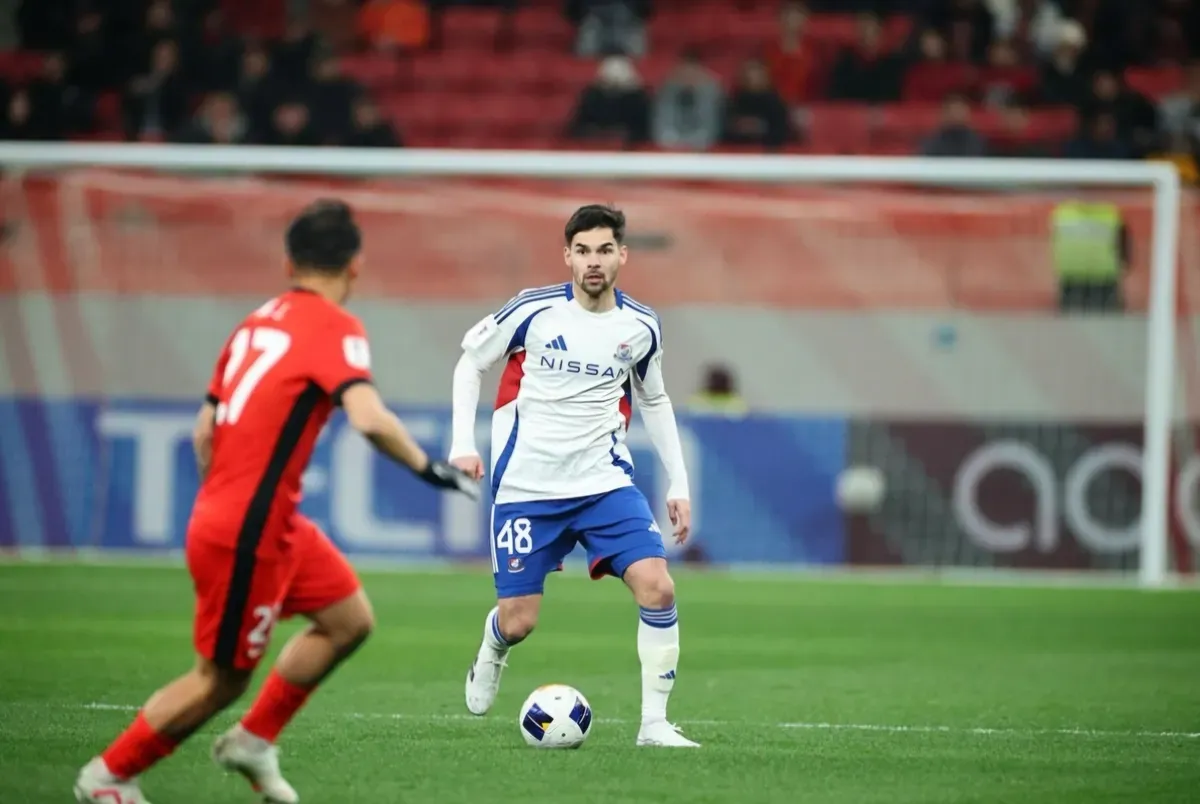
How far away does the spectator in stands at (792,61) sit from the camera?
20656mm

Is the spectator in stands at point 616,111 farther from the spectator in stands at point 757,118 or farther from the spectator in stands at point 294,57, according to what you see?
the spectator in stands at point 294,57

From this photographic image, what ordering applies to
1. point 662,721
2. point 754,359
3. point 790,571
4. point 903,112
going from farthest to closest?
point 903,112
point 754,359
point 790,571
point 662,721

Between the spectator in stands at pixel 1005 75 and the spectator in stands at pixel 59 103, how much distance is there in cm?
952

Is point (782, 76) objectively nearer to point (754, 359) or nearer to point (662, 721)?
point (754, 359)

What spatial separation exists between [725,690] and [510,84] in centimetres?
1264

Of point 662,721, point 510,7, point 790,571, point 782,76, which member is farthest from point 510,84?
point 662,721

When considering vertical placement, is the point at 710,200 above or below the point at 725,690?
above

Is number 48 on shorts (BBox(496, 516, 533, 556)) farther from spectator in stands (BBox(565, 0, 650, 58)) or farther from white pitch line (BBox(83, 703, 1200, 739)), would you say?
spectator in stands (BBox(565, 0, 650, 58))

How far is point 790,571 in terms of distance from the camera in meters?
16.2

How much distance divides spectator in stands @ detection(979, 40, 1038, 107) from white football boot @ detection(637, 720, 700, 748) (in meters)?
14.3

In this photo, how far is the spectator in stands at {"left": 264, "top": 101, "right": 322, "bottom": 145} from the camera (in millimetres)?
18156

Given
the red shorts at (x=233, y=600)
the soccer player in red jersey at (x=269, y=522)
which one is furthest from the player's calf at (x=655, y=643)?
the red shorts at (x=233, y=600)

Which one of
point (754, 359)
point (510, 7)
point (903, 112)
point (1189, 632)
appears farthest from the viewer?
point (510, 7)

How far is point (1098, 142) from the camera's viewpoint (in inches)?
741
